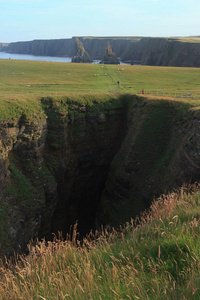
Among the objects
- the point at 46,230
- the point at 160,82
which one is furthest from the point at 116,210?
the point at 160,82

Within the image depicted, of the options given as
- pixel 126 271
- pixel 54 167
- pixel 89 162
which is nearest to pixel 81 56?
pixel 89 162

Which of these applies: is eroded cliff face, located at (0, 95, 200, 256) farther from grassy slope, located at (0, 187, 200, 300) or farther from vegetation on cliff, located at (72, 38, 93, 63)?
vegetation on cliff, located at (72, 38, 93, 63)

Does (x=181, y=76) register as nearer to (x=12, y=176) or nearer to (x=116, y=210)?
(x=116, y=210)

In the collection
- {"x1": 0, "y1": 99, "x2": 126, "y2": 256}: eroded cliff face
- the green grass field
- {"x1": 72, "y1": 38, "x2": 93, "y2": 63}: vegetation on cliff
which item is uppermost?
{"x1": 72, "y1": 38, "x2": 93, "y2": 63}: vegetation on cliff

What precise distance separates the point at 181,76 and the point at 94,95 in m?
32.2

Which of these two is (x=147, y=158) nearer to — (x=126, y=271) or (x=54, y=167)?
(x=54, y=167)

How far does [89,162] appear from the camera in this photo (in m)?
33.0

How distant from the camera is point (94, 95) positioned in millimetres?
32562

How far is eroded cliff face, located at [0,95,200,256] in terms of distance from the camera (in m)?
22.8

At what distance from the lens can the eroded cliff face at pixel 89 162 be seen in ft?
74.7

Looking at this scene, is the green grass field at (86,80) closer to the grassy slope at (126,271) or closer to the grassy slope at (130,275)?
the grassy slope at (126,271)

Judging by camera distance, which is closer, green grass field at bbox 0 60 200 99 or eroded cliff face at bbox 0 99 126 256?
eroded cliff face at bbox 0 99 126 256

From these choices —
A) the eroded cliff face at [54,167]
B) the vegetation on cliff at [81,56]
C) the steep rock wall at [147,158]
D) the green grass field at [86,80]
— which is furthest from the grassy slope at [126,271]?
the vegetation on cliff at [81,56]

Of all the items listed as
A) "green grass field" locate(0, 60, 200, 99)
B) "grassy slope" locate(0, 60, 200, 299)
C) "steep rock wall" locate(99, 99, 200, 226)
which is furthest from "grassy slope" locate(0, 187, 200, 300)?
"green grass field" locate(0, 60, 200, 99)
